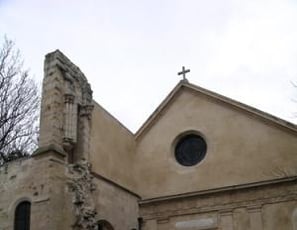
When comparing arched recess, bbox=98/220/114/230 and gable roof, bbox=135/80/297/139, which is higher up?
gable roof, bbox=135/80/297/139

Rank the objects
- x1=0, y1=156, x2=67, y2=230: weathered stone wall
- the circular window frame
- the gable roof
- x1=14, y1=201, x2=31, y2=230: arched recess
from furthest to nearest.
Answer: the circular window frame
the gable roof
x1=14, y1=201, x2=31, y2=230: arched recess
x1=0, y1=156, x2=67, y2=230: weathered stone wall

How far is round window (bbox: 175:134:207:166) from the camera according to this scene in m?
18.6

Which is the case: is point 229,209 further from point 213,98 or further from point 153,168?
point 213,98

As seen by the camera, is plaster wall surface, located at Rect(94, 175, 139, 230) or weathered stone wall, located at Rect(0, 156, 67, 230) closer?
weathered stone wall, located at Rect(0, 156, 67, 230)

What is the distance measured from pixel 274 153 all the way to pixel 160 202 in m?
4.21

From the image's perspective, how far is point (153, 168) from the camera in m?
19.0

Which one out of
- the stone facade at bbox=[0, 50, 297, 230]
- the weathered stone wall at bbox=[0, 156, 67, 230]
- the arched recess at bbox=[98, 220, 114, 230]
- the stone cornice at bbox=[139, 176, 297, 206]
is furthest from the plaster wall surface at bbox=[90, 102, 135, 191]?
the weathered stone wall at bbox=[0, 156, 67, 230]

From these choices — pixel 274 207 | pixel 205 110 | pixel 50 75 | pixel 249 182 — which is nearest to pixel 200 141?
pixel 205 110

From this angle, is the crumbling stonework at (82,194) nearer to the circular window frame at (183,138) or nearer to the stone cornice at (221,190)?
the stone cornice at (221,190)

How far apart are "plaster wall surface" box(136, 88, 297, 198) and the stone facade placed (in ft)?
0.11

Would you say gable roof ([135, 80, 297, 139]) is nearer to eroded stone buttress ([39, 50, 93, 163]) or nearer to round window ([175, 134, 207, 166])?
round window ([175, 134, 207, 166])

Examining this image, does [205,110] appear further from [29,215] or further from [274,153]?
[29,215]

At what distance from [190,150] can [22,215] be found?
771cm

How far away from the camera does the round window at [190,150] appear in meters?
18.6
